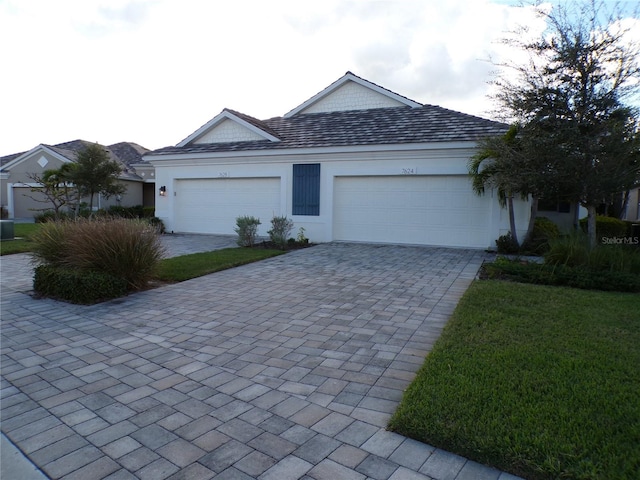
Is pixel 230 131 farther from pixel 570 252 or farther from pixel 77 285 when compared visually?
pixel 570 252

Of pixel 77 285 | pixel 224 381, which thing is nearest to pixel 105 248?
pixel 77 285

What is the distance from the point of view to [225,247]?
12.5 m

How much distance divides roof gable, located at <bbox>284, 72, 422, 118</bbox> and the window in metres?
4.46

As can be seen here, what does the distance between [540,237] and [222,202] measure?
1117cm

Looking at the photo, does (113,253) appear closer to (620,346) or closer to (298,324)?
(298,324)

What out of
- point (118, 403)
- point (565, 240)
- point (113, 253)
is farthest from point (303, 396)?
point (565, 240)

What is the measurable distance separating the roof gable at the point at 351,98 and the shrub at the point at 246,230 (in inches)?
294

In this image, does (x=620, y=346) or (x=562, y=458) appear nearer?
(x=562, y=458)

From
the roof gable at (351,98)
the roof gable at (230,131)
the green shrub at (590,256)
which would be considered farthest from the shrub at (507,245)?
the roof gable at (230,131)

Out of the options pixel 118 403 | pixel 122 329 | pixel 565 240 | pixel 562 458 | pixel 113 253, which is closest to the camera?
pixel 562 458

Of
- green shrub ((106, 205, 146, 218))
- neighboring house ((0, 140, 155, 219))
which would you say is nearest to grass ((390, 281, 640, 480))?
green shrub ((106, 205, 146, 218))

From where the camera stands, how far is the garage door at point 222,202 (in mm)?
Result: 15000

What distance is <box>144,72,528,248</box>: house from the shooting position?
40.3 feet

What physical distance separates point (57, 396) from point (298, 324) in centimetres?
264
